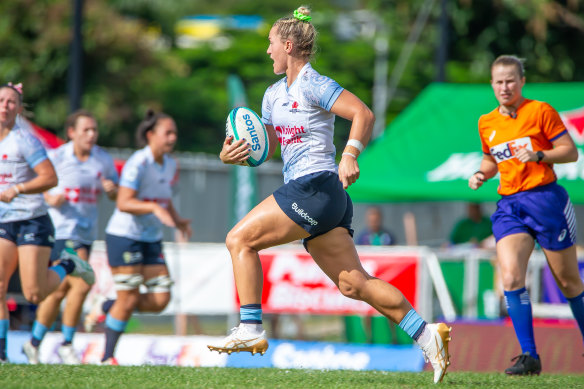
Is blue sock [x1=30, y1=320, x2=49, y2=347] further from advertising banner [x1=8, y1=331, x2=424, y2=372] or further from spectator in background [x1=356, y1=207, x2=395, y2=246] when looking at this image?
spectator in background [x1=356, y1=207, x2=395, y2=246]

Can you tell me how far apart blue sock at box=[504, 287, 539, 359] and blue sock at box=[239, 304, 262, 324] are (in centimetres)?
219

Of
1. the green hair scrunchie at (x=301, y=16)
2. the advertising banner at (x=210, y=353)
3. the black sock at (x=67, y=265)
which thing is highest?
the green hair scrunchie at (x=301, y=16)

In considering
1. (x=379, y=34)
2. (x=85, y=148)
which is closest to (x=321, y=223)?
(x=85, y=148)

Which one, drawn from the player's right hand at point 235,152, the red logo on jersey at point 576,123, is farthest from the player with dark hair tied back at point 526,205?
the red logo on jersey at point 576,123

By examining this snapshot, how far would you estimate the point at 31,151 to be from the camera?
7.28 meters

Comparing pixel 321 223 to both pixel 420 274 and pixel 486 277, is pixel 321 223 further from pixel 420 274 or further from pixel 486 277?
pixel 486 277

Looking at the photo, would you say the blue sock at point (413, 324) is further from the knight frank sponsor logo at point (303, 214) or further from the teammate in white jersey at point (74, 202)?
the teammate in white jersey at point (74, 202)

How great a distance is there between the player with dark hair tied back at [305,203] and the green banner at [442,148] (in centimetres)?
674

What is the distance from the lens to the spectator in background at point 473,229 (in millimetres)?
13375

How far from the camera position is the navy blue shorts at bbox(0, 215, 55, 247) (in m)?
7.26

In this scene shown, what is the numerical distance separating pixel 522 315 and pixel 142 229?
3.71m

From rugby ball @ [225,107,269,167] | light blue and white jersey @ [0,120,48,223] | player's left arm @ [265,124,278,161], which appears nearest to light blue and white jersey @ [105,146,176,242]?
light blue and white jersey @ [0,120,48,223]

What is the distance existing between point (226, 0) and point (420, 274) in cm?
8622

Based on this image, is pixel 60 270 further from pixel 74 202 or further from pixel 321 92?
pixel 321 92
